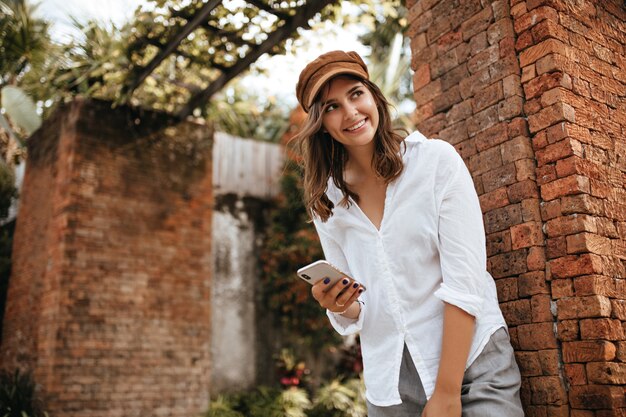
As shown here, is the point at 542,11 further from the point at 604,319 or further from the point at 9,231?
the point at 9,231

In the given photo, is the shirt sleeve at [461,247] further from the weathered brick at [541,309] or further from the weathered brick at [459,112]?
the weathered brick at [459,112]

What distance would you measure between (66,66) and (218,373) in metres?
4.84

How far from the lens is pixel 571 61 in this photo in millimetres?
2404

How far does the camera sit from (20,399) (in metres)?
6.14

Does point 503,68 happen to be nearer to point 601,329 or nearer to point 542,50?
point 542,50

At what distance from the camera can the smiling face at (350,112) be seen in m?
2.09

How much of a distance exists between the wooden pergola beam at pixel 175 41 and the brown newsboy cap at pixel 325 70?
3.54 m

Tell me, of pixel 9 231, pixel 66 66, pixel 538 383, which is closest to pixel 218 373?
pixel 9 231

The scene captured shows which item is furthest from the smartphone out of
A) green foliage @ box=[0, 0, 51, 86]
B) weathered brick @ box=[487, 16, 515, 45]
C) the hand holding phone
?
green foliage @ box=[0, 0, 51, 86]

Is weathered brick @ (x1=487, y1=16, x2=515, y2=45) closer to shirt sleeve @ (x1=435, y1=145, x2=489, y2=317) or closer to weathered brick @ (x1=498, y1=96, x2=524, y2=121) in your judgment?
weathered brick @ (x1=498, y1=96, x2=524, y2=121)

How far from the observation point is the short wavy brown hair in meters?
2.07

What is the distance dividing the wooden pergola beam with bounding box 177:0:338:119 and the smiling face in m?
3.70

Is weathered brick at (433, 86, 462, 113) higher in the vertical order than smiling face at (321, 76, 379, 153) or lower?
higher

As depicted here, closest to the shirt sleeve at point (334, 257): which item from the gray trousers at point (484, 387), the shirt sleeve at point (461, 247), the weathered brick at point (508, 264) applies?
the gray trousers at point (484, 387)
